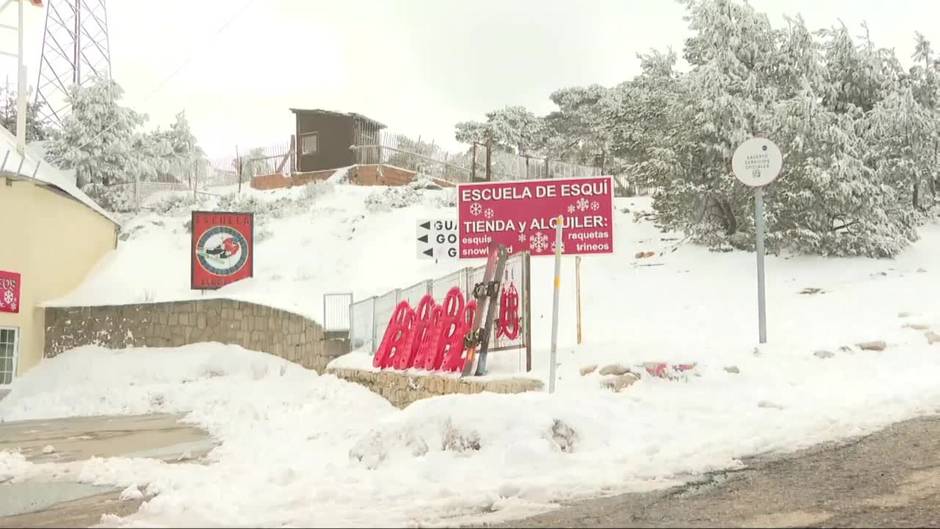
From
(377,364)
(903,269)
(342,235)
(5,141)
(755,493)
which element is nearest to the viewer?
(755,493)

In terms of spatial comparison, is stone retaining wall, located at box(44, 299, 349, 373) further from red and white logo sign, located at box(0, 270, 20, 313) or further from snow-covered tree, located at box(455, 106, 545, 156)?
snow-covered tree, located at box(455, 106, 545, 156)

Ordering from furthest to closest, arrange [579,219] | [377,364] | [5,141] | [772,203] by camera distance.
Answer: [5,141]
[772,203]
[377,364]
[579,219]

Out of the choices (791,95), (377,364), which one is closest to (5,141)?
(377,364)

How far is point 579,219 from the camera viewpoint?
1251 cm

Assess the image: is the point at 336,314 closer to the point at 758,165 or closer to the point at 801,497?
the point at 758,165

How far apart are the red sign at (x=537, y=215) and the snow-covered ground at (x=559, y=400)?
1.87 metres

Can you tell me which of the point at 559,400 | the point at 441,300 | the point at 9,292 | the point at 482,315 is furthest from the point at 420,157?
the point at 559,400

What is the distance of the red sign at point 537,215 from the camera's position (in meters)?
12.4

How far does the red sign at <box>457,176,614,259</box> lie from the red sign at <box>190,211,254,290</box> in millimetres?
12874

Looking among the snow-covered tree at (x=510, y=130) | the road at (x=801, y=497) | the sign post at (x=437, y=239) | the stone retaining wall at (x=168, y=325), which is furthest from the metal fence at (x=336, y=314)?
the snow-covered tree at (x=510, y=130)

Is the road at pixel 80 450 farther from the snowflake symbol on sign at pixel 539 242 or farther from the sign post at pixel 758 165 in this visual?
the sign post at pixel 758 165

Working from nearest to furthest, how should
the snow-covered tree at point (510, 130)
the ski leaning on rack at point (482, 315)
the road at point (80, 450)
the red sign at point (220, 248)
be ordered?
the road at point (80, 450) < the ski leaning on rack at point (482, 315) < the red sign at point (220, 248) < the snow-covered tree at point (510, 130)

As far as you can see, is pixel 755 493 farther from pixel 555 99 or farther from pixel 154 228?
pixel 555 99

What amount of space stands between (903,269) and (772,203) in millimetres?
3393
